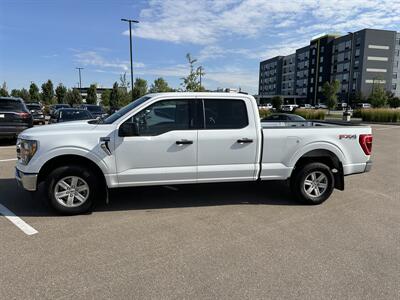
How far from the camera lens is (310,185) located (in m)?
5.89

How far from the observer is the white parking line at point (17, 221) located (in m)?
4.47

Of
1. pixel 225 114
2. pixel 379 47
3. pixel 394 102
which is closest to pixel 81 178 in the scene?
pixel 225 114

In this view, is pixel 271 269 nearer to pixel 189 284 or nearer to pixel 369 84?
pixel 189 284

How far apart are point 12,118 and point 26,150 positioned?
8390mm

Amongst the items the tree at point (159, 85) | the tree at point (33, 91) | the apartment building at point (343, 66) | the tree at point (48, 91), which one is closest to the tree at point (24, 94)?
the tree at point (33, 91)

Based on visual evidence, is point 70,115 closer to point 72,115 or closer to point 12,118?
point 72,115

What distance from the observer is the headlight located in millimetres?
4852

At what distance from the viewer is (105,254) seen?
12.7 ft

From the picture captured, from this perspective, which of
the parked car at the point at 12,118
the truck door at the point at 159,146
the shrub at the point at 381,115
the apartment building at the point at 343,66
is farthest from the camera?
the apartment building at the point at 343,66

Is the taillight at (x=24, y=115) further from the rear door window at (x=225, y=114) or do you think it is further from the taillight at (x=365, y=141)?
the taillight at (x=365, y=141)

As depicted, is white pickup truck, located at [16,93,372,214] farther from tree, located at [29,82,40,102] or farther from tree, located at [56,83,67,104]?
tree, located at [29,82,40,102]

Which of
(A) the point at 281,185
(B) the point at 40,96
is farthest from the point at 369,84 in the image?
(A) the point at 281,185

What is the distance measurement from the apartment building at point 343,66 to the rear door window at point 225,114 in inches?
2842

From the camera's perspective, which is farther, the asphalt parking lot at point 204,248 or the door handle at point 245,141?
the door handle at point 245,141
